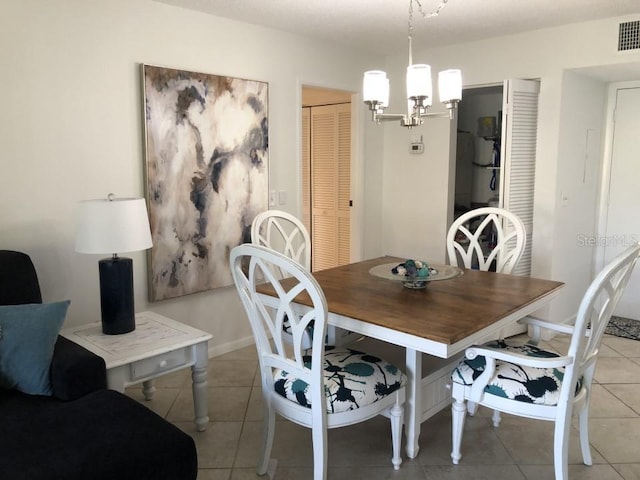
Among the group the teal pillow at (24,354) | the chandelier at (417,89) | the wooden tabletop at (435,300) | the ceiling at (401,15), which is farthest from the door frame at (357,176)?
the teal pillow at (24,354)

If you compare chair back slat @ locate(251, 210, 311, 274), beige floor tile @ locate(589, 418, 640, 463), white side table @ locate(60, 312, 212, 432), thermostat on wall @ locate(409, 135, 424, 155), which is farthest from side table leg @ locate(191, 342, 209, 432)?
thermostat on wall @ locate(409, 135, 424, 155)

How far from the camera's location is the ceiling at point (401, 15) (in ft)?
10.3

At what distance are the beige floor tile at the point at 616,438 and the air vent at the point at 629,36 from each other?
7.76 ft

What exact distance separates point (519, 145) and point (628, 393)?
1.83 m


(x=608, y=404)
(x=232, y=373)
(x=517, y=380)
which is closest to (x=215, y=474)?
(x=232, y=373)

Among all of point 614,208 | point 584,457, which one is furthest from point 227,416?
point 614,208

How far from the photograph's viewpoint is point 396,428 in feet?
7.33

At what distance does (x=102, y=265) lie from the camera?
239cm

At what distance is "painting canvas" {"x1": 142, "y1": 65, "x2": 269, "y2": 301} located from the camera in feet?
10.2

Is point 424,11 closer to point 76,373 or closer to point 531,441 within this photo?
point 531,441

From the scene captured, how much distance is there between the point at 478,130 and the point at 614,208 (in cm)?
151

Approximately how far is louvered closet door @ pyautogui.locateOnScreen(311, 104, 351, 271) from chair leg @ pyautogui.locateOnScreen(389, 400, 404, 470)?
287 centimetres

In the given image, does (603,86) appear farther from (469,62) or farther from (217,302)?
(217,302)

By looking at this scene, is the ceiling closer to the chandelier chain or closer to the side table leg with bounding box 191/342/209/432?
the chandelier chain
